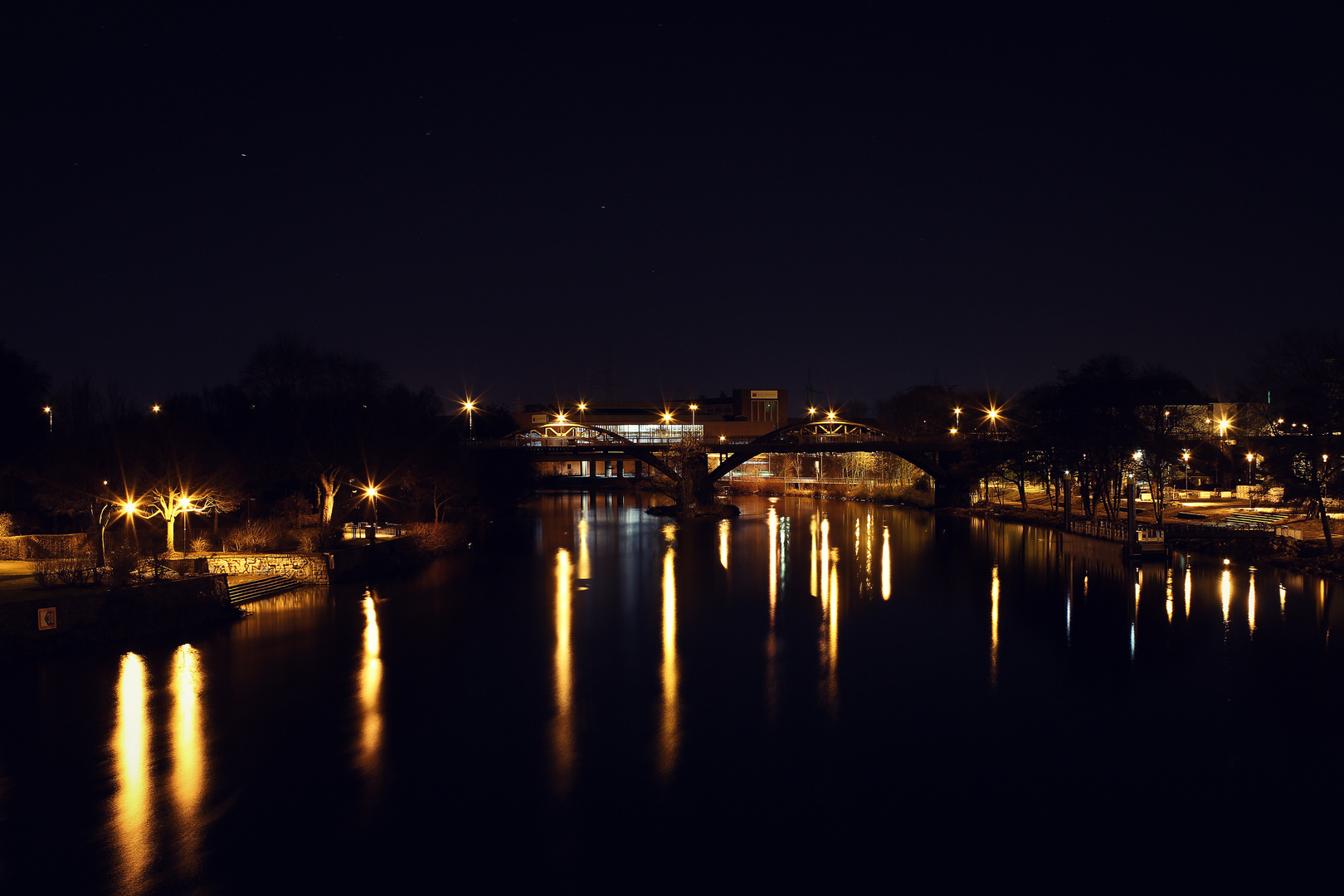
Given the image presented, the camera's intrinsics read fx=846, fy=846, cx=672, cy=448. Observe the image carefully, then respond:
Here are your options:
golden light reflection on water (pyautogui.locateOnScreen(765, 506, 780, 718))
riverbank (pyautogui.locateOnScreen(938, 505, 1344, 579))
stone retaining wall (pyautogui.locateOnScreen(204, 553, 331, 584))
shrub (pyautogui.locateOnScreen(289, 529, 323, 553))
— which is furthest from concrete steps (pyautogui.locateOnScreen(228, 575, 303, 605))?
riverbank (pyautogui.locateOnScreen(938, 505, 1344, 579))

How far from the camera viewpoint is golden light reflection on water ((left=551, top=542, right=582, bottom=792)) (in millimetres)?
11203

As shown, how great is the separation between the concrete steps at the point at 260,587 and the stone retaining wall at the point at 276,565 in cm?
26

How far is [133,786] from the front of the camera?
1067 centimetres

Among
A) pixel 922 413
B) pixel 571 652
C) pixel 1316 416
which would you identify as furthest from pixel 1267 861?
pixel 922 413

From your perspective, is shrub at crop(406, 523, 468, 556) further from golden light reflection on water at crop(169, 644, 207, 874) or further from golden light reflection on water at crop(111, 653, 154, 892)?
golden light reflection on water at crop(111, 653, 154, 892)

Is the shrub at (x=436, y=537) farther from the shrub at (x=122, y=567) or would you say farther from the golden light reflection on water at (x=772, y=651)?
the golden light reflection on water at (x=772, y=651)

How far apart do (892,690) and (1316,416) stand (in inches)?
696

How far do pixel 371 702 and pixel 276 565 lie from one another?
38.5 ft

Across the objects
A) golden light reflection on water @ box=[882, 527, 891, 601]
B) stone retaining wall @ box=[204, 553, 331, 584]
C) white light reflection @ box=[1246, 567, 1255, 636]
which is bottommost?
golden light reflection on water @ box=[882, 527, 891, 601]

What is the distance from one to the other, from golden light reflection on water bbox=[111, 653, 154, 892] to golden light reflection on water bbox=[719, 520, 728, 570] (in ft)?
61.1

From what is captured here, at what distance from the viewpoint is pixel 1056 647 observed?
17438 mm

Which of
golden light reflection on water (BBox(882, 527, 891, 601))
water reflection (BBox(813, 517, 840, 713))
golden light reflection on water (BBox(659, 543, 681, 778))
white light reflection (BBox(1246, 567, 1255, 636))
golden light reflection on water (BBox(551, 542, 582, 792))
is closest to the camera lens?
golden light reflection on water (BBox(551, 542, 582, 792))

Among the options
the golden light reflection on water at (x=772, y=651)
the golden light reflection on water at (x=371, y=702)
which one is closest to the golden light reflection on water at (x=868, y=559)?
the golden light reflection on water at (x=772, y=651)

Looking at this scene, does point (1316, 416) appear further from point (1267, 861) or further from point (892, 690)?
point (1267, 861)
